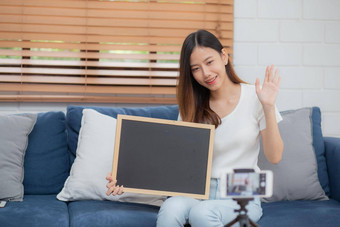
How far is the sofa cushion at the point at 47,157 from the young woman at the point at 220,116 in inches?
22.1

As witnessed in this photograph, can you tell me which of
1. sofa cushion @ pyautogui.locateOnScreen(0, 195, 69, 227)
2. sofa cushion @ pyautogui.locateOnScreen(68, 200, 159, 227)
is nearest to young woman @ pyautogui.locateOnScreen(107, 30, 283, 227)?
sofa cushion @ pyautogui.locateOnScreen(68, 200, 159, 227)


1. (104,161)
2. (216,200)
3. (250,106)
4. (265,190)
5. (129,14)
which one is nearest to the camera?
(265,190)

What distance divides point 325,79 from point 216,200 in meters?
1.28

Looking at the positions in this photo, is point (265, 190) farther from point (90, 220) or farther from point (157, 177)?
point (90, 220)

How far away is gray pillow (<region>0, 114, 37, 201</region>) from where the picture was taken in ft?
5.93

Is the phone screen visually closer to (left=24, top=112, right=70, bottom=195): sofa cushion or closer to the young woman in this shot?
the young woman

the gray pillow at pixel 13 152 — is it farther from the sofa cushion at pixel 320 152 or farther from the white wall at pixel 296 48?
the sofa cushion at pixel 320 152

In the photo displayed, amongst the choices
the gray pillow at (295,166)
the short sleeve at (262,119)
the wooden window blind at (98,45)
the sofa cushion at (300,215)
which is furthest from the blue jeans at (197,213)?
the wooden window blind at (98,45)

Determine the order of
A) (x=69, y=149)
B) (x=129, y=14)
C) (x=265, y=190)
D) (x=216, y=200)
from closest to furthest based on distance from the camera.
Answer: (x=265, y=190), (x=216, y=200), (x=69, y=149), (x=129, y=14)

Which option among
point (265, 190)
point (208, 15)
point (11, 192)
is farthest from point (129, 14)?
point (265, 190)

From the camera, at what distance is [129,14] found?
2.35 meters

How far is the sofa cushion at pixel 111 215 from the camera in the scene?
158 centimetres

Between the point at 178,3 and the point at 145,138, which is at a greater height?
the point at 178,3

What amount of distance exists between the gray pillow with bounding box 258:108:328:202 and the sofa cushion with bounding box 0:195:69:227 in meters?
0.88
